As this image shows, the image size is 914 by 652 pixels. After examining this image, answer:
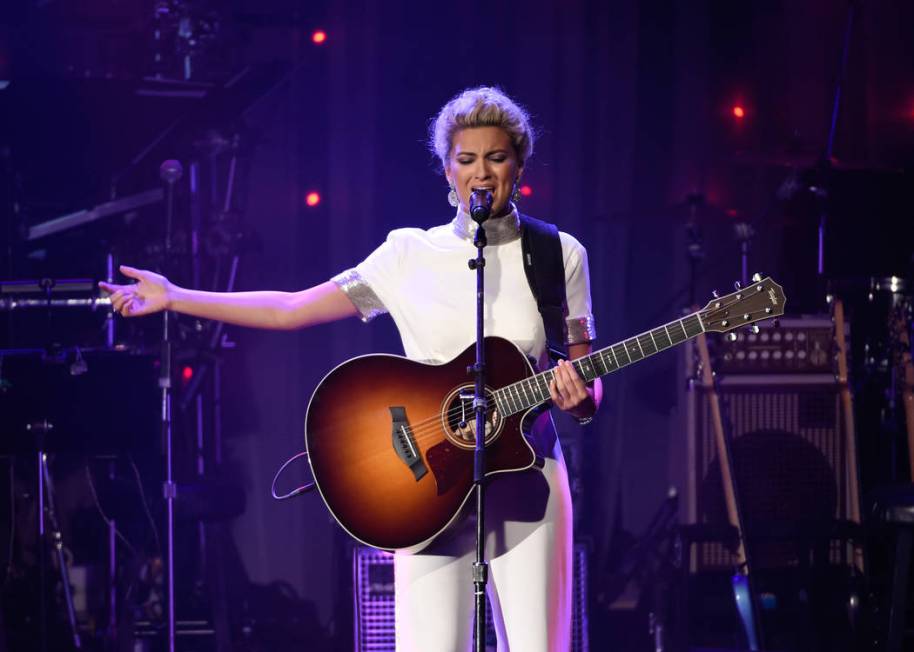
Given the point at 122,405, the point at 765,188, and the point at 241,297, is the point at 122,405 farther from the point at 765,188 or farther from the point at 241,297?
the point at 765,188

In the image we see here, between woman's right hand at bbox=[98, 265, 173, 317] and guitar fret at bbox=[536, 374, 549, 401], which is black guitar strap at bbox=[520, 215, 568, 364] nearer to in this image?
guitar fret at bbox=[536, 374, 549, 401]

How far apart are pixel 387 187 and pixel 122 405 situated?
181cm

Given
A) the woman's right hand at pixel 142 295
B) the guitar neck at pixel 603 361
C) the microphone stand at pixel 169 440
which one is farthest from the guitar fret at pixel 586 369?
the microphone stand at pixel 169 440

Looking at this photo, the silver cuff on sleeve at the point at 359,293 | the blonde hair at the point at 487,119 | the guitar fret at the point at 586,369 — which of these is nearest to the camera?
the guitar fret at the point at 586,369

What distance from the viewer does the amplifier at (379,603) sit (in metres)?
4.54

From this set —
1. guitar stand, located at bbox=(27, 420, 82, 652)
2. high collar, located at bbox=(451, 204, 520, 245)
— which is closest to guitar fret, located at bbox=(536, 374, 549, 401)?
high collar, located at bbox=(451, 204, 520, 245)

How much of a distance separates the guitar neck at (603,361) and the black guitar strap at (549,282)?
3.7 inches

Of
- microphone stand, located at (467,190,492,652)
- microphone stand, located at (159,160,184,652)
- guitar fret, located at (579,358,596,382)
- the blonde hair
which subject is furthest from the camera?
microphone stand, located at (159,160,184,652)

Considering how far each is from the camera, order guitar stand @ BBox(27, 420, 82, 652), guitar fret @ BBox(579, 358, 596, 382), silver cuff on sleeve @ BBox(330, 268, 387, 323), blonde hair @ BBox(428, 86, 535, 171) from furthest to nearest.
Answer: guitar stand @ BBox(27, 420, 82, 652), silver cuff on sleeve @ BBox(330, 268, 387, 323), blonde hair @ BBox(428, 86, 535, 171), guitar fret @ BBox(579, 358, 596, 382)

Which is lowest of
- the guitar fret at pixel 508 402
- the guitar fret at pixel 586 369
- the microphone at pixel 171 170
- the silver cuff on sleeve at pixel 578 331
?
the guitar fret at pixel 508 402

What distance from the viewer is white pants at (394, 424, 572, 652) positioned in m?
2.71

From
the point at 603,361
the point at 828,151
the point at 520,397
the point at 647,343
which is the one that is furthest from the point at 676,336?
the point at 828,151

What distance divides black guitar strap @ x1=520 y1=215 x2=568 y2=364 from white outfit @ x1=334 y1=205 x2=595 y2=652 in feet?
0.09

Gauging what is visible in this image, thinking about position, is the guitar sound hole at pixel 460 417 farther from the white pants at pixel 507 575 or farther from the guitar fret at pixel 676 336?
the guitar fret at pixel 676 336
